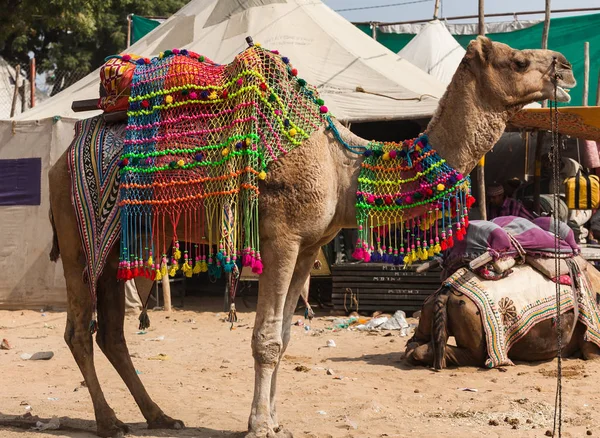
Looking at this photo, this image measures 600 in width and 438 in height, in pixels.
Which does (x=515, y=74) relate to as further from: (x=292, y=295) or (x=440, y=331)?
(x=440, y=331)

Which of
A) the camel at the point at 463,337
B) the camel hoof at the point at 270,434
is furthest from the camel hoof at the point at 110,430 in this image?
the camel at the point at 463,337

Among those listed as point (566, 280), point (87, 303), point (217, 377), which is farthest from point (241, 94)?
point (566, 280)

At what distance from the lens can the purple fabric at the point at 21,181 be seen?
38.1ft

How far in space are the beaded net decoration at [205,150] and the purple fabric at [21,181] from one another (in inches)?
280

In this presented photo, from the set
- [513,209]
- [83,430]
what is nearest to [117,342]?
[83,430]

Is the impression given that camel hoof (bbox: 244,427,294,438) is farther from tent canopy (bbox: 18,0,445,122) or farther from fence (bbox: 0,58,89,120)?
fence (bbox: 0,58,89,120)

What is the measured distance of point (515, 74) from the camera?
4457mm

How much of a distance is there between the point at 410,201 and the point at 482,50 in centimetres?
91

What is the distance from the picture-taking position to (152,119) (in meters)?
4.93

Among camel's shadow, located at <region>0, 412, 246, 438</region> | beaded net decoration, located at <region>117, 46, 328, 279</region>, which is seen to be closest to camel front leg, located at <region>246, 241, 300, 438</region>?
beaded net decoration, located at <region>117, 46, 328, 279</region>

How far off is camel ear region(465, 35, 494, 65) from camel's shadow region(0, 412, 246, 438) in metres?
Result: 2.52

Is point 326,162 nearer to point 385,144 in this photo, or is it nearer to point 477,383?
point 385,144

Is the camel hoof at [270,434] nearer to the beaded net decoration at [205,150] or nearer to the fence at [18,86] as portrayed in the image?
the beaded net decoration at [205,150]

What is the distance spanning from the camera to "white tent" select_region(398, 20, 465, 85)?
1708cm
